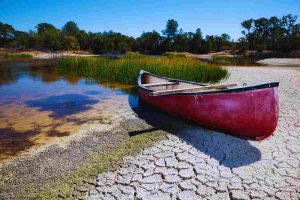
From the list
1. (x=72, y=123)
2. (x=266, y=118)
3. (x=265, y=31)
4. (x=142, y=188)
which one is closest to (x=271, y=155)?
(x=266, y=118)

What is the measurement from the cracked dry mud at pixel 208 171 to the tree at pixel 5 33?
7745 cm

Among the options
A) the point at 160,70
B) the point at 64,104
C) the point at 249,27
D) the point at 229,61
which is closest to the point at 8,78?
the point at 64,104

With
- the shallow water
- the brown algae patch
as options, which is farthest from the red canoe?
the shallow water

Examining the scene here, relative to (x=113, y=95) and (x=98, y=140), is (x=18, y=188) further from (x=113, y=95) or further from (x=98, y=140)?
(x=113, y=95)

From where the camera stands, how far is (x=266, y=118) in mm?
4082

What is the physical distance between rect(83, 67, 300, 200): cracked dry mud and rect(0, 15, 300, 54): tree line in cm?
5373

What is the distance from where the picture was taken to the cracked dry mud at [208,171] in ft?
10.5

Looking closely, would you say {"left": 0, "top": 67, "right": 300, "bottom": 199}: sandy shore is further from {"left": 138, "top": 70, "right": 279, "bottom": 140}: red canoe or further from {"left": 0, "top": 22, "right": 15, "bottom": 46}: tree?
{"left": 0, "top": 22, "right": 15, "bottom": 46}: tree

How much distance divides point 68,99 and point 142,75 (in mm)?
3059

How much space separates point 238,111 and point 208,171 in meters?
1.30

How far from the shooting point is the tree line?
57.4m

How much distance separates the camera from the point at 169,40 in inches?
3095

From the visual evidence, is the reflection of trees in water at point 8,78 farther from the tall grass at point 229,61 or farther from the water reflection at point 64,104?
the tall grass at point 229,61

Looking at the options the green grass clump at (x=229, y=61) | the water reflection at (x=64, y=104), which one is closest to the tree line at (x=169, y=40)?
the green grass clump at (x=229, y=61)
